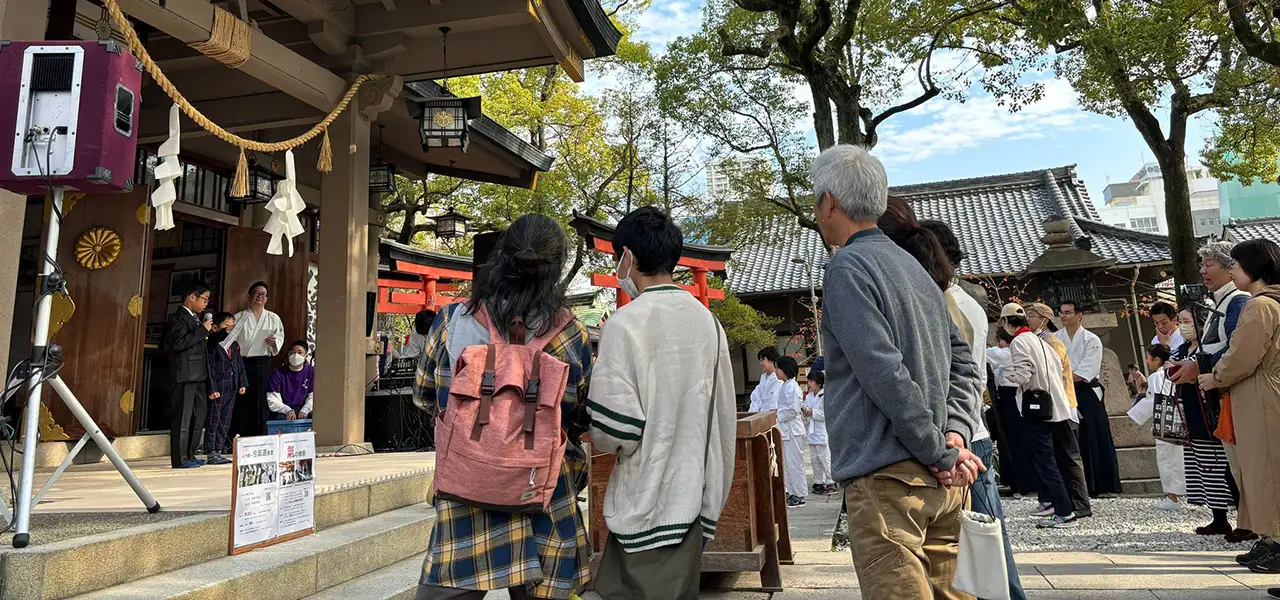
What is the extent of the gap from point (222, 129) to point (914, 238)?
5870mm

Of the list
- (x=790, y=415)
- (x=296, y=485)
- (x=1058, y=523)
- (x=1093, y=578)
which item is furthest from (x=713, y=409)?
(x=790, y=415)

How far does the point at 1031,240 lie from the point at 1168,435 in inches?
717

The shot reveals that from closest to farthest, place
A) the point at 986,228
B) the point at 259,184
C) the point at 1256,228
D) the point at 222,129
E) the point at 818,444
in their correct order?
the point at 222,129
the point at 259,184
the point at 818,444
the point at 1256,228
the point at 986,228

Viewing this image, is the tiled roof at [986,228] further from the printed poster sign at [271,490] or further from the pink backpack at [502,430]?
the pink backpack at [502,430]

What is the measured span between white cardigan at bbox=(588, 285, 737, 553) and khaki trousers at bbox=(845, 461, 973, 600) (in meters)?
0.44

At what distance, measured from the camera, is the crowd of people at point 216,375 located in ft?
21.6

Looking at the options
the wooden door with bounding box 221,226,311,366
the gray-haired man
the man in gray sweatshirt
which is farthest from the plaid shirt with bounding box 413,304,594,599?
the wooden door with bounding box 221,226,311,366

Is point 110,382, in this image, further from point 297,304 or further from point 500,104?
point 500,104

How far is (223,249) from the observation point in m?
9.49

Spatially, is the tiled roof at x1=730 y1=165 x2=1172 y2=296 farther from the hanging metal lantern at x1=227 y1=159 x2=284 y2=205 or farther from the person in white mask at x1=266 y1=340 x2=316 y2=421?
the hanging metal lantern at x1=227 y1=159 x2=284 y2=205

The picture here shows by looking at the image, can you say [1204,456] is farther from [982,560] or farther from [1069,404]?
[982,560]

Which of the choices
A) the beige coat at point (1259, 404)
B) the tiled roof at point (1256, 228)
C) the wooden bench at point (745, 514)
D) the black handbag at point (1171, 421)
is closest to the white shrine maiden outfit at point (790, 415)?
the black handbag at point (1171, 421)

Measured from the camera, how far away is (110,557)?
296 cm

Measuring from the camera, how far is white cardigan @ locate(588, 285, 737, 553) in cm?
226
